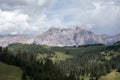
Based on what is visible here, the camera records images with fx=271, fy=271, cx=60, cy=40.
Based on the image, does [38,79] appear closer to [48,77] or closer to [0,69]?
[48,77]

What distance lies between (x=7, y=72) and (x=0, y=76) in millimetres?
17780

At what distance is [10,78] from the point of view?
171 m

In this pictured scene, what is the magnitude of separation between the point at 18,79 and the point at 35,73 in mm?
29537

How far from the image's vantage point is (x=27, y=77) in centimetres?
18825

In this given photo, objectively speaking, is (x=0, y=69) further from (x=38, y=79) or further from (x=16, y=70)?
(x=38, y=79)

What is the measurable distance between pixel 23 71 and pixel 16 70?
6.57 meters

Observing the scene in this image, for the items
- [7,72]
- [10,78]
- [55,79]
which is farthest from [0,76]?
[55,79]

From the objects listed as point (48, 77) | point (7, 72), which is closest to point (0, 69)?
point (7, 72)

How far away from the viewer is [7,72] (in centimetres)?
18800

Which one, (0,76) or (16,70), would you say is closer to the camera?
(0,76)

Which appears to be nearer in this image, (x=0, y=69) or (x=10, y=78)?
(x=10, y=78)

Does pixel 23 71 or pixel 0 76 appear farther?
pixel 23 71

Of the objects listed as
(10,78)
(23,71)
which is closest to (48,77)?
(23,71)

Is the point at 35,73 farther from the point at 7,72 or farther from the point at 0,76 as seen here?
the point at 0,76
